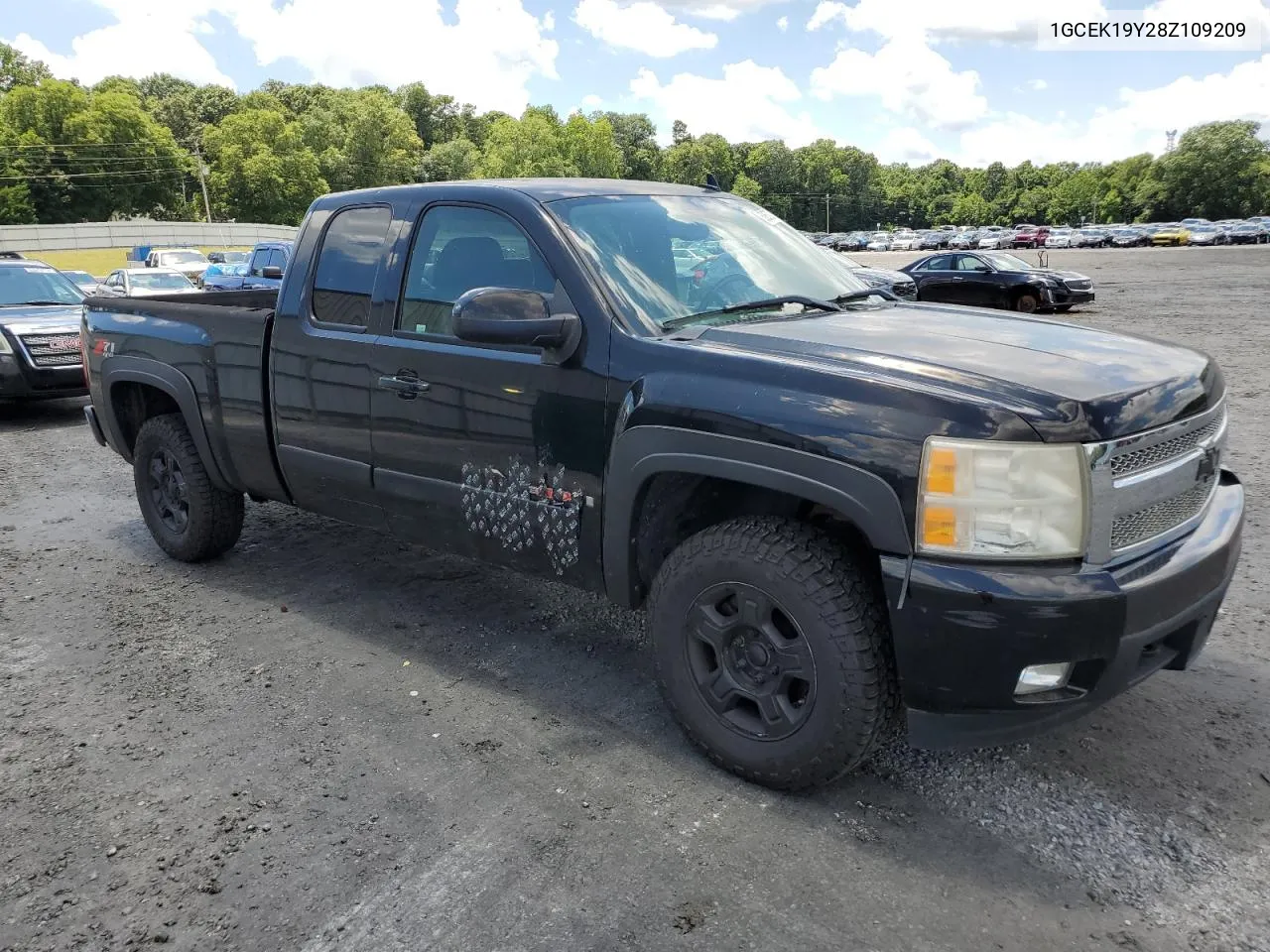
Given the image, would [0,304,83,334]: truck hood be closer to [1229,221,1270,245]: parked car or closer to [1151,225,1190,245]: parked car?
[1151,225,1190,245]: parked car

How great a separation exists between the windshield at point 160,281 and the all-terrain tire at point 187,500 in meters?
17.3

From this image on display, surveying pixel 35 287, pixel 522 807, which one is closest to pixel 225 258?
pixel 35 287

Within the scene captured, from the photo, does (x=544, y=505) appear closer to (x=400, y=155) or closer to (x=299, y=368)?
(x=299, y=368)

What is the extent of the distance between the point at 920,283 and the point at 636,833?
777 inches

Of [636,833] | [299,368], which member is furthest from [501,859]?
[299,368]

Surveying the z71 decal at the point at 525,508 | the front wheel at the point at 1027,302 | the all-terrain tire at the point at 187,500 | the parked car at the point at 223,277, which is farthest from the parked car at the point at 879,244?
the z71 decal at the point at 525,508

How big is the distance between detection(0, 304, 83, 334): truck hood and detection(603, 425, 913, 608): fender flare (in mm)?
8570

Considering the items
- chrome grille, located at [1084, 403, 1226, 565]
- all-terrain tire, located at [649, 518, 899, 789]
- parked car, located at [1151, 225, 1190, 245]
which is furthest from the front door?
parked car, located at [1151, 225, 1190, 245]

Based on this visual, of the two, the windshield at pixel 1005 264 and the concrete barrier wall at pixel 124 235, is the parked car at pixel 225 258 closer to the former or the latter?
the windshield at pixel 1005 264

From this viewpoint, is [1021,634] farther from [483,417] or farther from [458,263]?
[458,263]

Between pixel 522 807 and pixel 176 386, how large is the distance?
3.19m

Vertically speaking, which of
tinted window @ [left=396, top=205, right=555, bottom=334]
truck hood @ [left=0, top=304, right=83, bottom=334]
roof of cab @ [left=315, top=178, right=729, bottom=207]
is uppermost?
roof of cab @ [left=315, top=178, right=729, bottom=207]

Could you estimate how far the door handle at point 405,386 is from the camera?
3.87m

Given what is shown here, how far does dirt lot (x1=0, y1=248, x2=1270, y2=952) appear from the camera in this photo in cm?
251
